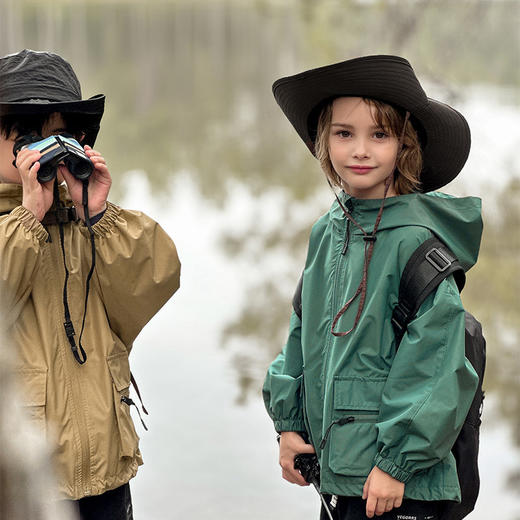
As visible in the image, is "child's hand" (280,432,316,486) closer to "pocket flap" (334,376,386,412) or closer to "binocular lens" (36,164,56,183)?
"pocket flap" (334,376,386,412)

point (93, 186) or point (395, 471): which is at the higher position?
point (93, 186)

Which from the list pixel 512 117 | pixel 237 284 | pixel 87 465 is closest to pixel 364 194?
pixel 87 465

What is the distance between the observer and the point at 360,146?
2.09m

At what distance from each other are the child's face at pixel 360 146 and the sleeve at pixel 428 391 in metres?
0.29

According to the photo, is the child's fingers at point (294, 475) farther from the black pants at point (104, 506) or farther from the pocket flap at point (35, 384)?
the pocket flap at point (35, 384)

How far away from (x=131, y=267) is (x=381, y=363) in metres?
0.57

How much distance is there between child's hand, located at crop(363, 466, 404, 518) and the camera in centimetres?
197

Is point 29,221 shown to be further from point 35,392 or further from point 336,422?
point 336,422

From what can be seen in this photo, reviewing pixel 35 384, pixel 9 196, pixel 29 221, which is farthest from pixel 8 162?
pixel 35 384

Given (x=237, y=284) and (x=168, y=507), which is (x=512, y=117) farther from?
(x=168, y=507)

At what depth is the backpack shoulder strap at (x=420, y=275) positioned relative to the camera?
1977mm

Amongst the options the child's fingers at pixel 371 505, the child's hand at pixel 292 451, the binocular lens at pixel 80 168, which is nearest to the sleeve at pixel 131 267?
the binocular lens at pixel 80 168

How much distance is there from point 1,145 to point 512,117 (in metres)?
13.3

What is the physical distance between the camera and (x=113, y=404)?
214 cm
